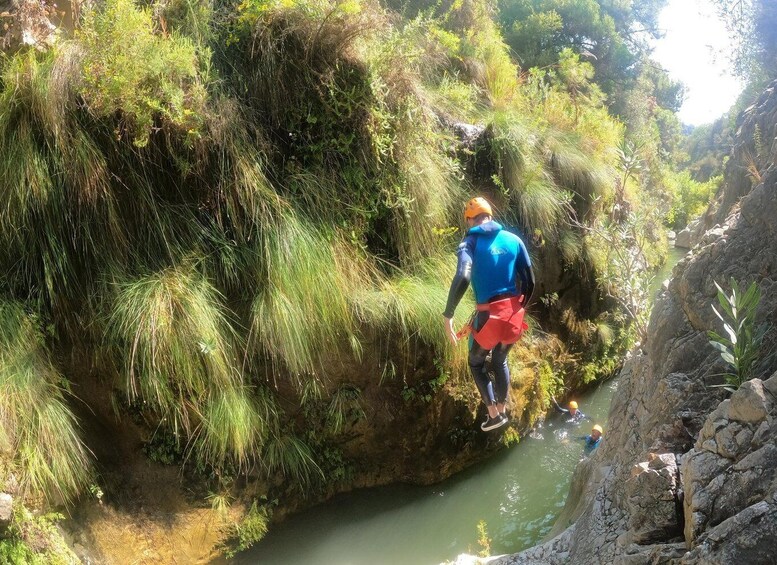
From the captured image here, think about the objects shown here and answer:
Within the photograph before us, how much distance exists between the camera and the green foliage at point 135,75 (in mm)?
4027

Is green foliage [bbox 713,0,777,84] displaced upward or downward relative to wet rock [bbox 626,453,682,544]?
upward

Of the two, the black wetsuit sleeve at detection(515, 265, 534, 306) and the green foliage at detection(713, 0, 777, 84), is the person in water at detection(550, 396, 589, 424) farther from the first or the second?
the green foliage at detection(713, 0, 777, 84)

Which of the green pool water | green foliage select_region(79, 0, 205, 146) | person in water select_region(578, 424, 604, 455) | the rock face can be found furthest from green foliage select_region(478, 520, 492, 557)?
green foliage select_region(79, 0, 205, 146)

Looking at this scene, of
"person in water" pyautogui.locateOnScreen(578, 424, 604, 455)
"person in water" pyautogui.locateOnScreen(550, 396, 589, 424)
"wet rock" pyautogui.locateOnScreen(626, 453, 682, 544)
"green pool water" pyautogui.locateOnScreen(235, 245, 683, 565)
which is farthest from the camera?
"person in water" pyautogui.locateOnScreen(550, 396, 589, 424)

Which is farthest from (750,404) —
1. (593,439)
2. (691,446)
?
(593,439)

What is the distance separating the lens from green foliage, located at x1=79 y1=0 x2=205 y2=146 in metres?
4.03

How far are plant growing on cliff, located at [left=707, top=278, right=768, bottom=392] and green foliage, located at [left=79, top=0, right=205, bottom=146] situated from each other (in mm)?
3622

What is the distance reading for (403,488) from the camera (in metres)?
5.30

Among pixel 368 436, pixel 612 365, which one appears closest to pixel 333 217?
pixel 368 436

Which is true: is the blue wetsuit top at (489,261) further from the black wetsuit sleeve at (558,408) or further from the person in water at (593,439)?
the black wetsuit sleeve at (558,408)

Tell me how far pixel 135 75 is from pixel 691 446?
13.6 ft

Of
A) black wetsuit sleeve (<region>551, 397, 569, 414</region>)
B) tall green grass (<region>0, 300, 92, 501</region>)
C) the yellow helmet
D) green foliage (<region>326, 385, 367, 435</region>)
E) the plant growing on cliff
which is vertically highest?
the yellow helmet

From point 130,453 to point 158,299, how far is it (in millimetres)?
1279

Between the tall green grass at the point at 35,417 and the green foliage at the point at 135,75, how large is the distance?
153cm
